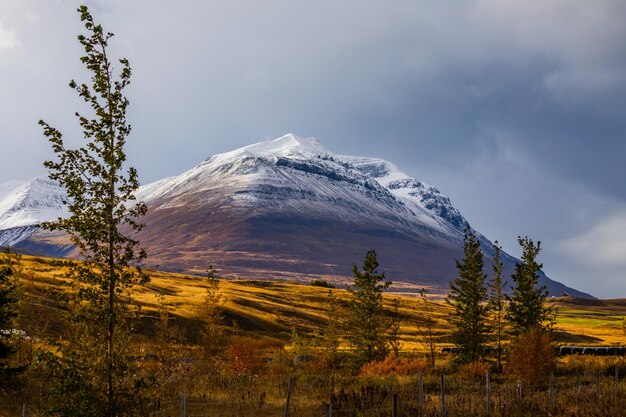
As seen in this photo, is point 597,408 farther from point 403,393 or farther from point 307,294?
point 307,294

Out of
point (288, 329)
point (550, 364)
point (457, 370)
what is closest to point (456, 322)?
point (457, 370)

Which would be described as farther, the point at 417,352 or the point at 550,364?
the point at 417,352

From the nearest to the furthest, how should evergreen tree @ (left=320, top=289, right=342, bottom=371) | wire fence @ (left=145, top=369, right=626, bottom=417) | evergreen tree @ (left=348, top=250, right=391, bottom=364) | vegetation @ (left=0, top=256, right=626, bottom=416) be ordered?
wire fence @ (left=145, top=369, right=626, bottom=417) → vegetation @ (left=0, top=256, right=626, bottom=416) → evergreen tree @ (left=348, top=250, right=391, bottom=364) → evergreen tree @ (left=320, top=289, right=342, bottom=371)

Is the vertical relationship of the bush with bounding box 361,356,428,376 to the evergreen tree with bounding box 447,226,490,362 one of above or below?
Result: below

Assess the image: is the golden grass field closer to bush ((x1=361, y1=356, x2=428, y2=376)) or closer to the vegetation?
the vegetation

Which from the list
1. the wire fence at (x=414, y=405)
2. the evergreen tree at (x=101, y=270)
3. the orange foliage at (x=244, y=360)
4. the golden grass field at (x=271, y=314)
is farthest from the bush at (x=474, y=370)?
the evergreen tree at (x=101, y=270)

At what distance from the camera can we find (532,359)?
43.1 metres

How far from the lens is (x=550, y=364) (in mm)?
43906

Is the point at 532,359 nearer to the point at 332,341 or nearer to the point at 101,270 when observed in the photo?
the point at 332,341

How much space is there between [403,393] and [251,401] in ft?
30.4

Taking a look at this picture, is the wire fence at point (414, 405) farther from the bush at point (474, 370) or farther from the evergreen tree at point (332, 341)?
the evergreen tree at point (332, 341)

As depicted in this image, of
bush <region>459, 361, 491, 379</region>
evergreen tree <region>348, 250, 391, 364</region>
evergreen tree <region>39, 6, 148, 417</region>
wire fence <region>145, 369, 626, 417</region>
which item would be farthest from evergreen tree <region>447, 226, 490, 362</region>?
evergreen tree <region>39, 6, 148, 417</region>

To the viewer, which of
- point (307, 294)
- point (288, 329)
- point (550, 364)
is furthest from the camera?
point (307, 294)

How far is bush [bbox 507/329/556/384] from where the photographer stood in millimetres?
42938
